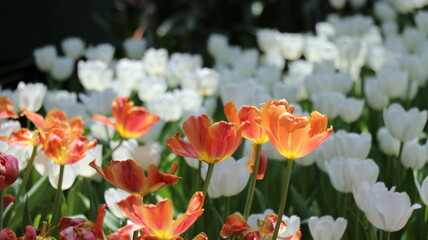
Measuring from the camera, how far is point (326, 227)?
1176mm

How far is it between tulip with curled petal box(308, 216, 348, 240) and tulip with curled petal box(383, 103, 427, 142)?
1.73 feet

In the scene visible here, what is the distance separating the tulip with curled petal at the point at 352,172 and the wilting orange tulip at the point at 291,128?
33 cm

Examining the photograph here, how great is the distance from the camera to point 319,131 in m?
1.01

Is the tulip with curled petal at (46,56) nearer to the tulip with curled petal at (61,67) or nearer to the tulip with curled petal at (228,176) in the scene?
the tulip with curled petal at (61,67)

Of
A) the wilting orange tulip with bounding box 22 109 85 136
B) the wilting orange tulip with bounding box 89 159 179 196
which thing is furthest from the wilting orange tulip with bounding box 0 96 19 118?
the wilting orange tulip with bounding box 89 159 179 196

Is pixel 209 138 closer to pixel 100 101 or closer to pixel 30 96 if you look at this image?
pixel 30 96

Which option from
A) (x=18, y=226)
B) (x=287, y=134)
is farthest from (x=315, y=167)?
(x=287, y=134)

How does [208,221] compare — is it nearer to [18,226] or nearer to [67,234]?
[18,226]

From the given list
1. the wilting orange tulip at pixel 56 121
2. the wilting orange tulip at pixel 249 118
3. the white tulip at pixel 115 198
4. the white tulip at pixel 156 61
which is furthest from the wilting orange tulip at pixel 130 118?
the white tulip at pixel 156 61

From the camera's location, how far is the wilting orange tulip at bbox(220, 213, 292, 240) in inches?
39.7

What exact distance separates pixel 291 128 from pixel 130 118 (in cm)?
63

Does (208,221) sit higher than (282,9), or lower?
higher

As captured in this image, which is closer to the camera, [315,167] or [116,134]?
[315,167]

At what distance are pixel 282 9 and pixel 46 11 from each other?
1.87 metres
